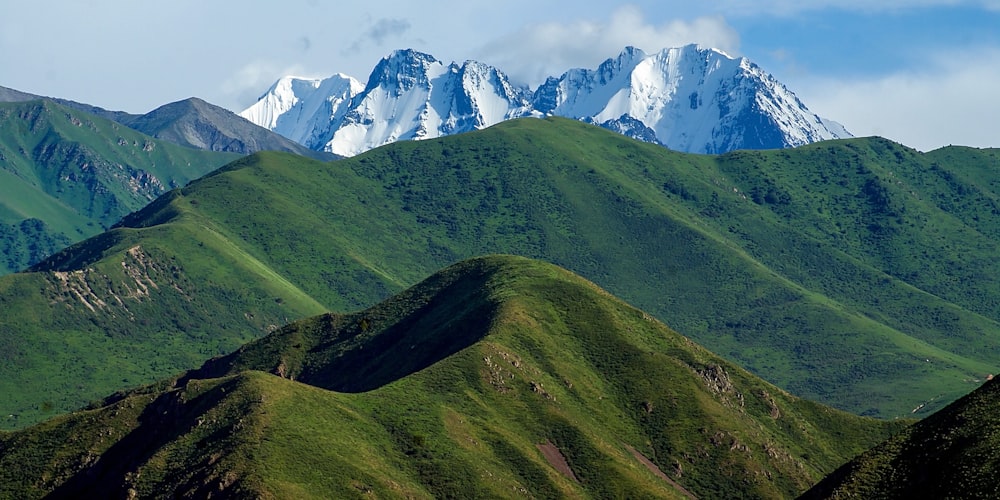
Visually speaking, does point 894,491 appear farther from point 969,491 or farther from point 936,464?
point 969,491

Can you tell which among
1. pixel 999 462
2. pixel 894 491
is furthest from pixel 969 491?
pixel 894 491

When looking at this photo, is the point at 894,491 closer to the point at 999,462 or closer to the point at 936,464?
the point at 936,464

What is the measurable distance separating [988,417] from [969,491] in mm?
21478

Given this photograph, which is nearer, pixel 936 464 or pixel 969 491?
pixel 969 491

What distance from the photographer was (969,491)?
180750 mm

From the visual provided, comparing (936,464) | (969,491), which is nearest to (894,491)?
(936,464)

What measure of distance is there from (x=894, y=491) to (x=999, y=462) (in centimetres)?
1919

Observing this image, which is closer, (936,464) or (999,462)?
(999,462)

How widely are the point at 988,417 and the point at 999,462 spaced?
16.8 meters

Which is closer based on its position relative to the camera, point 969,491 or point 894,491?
point 969,491

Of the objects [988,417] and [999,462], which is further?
[988,417]

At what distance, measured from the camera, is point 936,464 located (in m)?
197

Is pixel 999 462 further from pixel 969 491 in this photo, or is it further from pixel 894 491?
pixel 894 491
